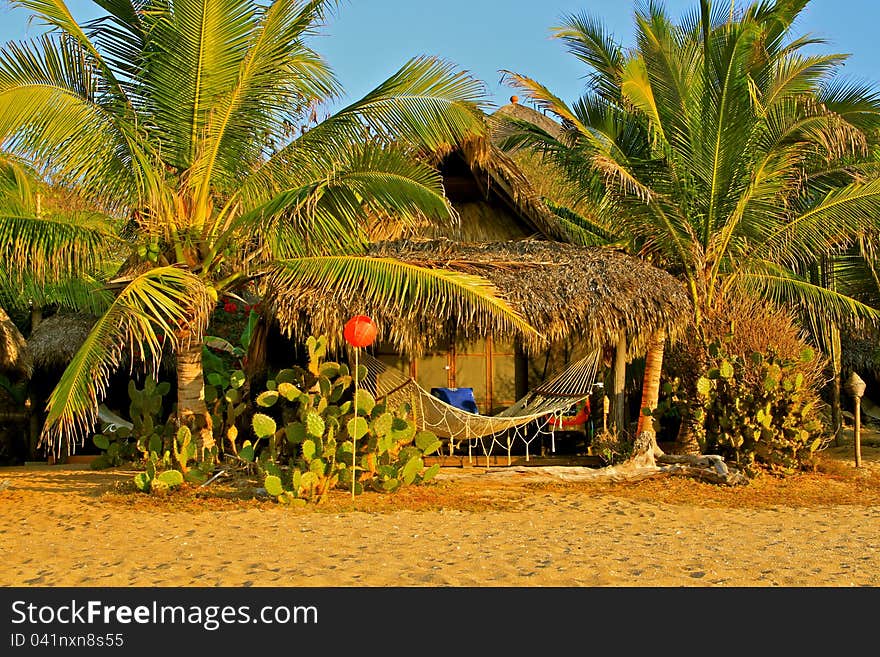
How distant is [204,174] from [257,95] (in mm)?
626

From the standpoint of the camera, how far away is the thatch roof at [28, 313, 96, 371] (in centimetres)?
846

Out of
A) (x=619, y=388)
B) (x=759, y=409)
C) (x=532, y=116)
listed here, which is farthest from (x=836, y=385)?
(x=532, y=116)

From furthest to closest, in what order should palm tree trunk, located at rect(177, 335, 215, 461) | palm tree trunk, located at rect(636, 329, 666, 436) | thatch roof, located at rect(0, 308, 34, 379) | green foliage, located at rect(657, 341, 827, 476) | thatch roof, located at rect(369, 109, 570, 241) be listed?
thatch roof, located at rect(369, 109, 570, 241) → thatch roof, located at rect(0, 308, 34, 379) → palm tree trunk, located at rect(636, 329, 666, 436) → green foliage, located at rect(657, 341, 827, 476) → palm tree trunk, located at rect(177, 335, 215, 461)

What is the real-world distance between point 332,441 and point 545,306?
2027mm

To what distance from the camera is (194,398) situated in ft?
19.8

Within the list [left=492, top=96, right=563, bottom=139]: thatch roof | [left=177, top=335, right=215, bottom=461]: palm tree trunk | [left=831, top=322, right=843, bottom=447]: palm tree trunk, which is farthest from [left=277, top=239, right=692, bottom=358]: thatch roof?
[left=492, top=96, right=563, bottom=139]: thatch roof

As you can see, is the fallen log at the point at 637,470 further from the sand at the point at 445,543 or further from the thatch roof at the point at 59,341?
the thatch roof at the point at 59,341

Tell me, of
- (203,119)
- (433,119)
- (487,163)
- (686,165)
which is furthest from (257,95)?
(686,165)

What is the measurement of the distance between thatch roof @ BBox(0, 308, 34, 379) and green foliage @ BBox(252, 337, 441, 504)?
2.87 meters

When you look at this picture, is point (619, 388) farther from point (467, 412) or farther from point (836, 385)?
point (836, 385)

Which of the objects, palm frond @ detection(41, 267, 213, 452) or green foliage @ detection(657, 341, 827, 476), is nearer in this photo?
palm frond @ detection(41, 267, 213, 452)

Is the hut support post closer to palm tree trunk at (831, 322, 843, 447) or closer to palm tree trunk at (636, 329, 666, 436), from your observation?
palm tree trunk at (636, 329, 666, 436)

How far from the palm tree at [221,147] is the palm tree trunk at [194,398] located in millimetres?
143
